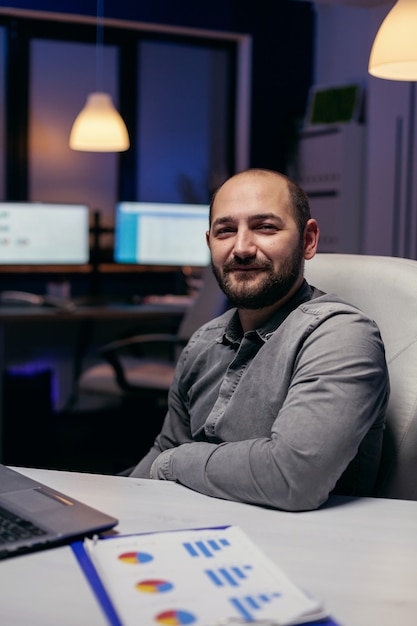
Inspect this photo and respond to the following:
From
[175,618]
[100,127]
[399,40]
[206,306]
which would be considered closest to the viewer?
[175,618]

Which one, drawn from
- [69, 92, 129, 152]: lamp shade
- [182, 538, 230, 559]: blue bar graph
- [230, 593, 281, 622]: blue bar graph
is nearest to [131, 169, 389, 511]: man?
[182, 538, 230, 559]: blue bar graph

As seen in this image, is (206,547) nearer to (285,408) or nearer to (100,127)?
(285,408)

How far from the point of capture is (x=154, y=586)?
0.90 metres

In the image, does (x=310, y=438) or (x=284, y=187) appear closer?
(x=310, y=438)

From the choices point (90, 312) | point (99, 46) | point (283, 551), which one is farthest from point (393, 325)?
point (99, 46)

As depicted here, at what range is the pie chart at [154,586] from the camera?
2.93ft

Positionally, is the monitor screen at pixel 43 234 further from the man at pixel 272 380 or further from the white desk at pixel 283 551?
the white desk at pixel 283 551

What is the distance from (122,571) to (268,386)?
65 cm

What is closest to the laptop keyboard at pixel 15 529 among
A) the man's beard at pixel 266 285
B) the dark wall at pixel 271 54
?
the man's beard at pixel 266 285

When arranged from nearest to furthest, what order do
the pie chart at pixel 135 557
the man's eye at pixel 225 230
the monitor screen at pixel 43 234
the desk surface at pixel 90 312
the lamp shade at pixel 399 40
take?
the pie chart at pixel 135 557, the man's eye at pixel 225 230, the lamp shade at pixel 399 40, the desk surface at pixel 90 312, the monitor screen at pixel 43 234

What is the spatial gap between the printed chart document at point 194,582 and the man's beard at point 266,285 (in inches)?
24.8

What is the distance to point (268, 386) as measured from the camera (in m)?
1.53

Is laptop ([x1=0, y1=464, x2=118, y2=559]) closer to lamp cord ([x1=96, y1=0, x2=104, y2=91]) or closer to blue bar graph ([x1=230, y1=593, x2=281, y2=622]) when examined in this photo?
blue bar graph ([x1=230, y1=593, x2=281, y2=622])

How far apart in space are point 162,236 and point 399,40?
2766mm
